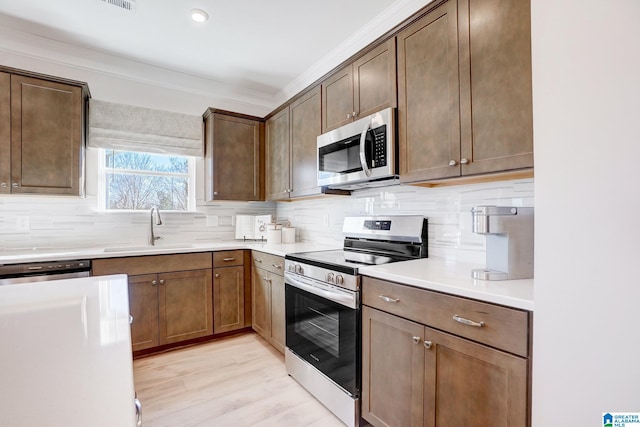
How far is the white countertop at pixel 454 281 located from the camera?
1.06m

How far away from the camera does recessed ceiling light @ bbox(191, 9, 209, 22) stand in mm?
2170

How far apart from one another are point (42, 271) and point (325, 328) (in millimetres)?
2025

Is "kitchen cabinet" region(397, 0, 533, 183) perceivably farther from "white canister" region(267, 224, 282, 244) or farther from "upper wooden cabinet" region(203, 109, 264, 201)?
"upper wooden cabinet" region(203, 109, 264, 201)

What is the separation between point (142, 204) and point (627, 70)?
137 inches

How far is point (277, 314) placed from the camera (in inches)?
99.1

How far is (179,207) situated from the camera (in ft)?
10.9

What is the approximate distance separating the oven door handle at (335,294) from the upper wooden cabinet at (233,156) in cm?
148

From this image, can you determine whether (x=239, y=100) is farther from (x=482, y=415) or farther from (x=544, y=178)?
(x=482, y=415)

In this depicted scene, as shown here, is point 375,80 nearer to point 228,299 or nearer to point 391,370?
point 391,370

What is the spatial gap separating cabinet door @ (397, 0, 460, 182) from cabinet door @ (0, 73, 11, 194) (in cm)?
284

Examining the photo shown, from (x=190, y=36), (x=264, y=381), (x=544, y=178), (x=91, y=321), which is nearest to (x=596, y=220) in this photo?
(x=544, y=178)

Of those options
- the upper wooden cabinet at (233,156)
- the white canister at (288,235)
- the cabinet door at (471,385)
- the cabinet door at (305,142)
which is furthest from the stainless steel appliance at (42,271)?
the cabinet door at (471,385)

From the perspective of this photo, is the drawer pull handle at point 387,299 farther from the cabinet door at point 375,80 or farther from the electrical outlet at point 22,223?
the electrical outlet at point 22,223

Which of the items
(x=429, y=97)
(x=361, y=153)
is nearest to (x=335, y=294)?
(x=361, y=153)
